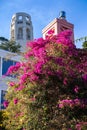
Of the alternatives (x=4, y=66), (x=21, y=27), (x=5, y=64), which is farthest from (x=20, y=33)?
(x=4, y=66)

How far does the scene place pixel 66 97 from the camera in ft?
33.6

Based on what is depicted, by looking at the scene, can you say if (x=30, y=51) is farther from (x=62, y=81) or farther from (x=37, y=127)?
(x=37, y=127)

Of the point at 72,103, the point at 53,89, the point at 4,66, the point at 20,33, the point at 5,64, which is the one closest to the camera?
the point at 72,103

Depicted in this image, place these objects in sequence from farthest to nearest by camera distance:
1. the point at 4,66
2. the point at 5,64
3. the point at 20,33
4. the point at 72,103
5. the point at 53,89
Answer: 1. the point at 20,33
2. the point at 5,64
3. the point at 4,66
4. the point at 53,89
5. the point at 72,103

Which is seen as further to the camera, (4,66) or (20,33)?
(20,33)

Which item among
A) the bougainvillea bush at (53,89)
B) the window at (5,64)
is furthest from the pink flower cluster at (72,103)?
the window at (5,64)

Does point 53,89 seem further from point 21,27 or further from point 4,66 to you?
point 21,27

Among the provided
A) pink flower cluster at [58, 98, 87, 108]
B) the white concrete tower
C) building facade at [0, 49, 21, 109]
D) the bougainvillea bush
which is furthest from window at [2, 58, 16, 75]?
the white concrete tower

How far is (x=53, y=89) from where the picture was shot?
34.4 feet

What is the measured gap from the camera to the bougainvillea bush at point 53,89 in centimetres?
1004

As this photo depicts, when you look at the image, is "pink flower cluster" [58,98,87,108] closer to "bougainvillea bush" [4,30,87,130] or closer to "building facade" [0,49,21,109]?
"bougainvillea bush" [4,30,87,130]

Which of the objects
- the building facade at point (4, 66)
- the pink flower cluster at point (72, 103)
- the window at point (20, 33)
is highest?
the window at point (20, 33)

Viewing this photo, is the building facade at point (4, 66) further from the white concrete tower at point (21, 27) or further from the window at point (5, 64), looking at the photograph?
the white concrete tower at point (21, 27)

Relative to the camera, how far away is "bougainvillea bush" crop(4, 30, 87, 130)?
395 inches
